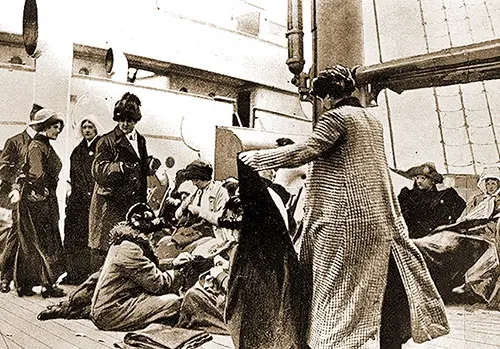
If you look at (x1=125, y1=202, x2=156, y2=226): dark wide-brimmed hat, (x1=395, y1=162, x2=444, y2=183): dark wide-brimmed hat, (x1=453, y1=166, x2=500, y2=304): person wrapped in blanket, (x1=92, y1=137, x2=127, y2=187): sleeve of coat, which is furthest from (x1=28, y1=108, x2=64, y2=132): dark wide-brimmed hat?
(x1=453, y1=166, x2=500, y2=304): person wrapped in blanket

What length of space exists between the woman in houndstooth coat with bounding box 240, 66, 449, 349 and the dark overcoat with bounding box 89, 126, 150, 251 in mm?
981

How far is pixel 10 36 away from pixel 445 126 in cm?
256

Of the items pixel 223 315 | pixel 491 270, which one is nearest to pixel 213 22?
pixel 223 315

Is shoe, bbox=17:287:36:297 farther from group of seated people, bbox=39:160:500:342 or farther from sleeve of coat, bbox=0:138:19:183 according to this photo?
sleeve of coat, bbox=0:138:19:183

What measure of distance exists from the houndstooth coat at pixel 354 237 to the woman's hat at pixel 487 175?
0.40m

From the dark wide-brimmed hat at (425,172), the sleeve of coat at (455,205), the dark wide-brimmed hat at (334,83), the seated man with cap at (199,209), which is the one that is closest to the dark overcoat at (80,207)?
the seated man with cap at (199,209)

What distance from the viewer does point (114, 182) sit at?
12.4 feet

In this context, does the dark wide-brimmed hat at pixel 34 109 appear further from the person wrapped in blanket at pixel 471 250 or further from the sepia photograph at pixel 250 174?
the person wrapped in blanket at pixel 471 250

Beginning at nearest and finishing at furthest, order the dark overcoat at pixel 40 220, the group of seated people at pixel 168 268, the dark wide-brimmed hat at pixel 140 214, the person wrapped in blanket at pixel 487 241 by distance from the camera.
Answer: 1. the person wrapped in blanket at pixel 487 241
2. the group of seated people at pixel 168 268
3. the dark wide-brimmed hat at pixel 140 214
4. the dark overcoat at pixel 40 220

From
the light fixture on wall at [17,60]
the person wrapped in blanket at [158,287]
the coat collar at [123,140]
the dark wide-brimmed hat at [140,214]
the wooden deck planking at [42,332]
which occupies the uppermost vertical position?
the light fixture on wall at [17,60]

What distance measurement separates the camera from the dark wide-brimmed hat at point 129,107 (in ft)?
12.2

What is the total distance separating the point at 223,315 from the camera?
3377 millimetres

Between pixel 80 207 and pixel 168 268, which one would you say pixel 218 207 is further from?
pixel 80 207

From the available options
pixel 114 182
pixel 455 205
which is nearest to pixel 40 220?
pixel 114 182
